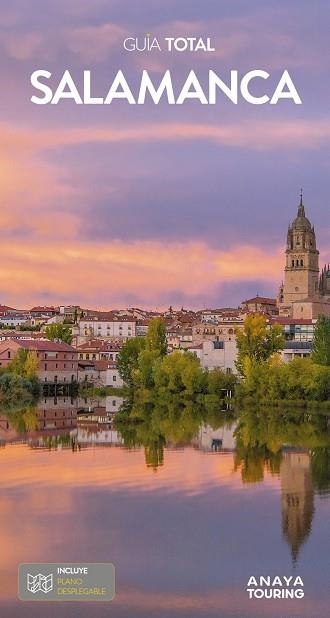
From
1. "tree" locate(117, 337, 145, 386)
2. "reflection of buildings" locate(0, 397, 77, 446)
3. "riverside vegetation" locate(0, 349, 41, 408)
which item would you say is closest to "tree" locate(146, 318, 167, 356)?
"tree" locate(117, 337, 145, 386)

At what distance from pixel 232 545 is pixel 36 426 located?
10.2 metres

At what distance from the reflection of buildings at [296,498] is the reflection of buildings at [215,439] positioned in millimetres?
1239

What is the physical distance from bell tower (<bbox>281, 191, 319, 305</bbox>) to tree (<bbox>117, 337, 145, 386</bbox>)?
25722 millimetres

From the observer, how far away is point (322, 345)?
81.3 feet

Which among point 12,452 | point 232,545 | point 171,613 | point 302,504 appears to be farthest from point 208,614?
point 12,452

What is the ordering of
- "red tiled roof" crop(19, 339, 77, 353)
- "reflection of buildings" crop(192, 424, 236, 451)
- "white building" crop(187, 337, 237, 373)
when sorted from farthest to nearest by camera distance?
"red tiled roof" crop(19, 339, 77, 353), "white building" crop(187, 337, 237, 373), "reflection of buildings" crop(192, 424, 236, 451)

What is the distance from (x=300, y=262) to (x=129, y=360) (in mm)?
28205

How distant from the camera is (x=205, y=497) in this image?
10539 mm

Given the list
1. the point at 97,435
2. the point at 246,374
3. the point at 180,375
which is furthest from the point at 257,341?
the point at 97,435

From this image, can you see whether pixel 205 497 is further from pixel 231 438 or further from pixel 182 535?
pixel 231 438

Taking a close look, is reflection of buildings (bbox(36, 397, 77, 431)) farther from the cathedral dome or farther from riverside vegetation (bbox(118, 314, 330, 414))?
the cathedral dome

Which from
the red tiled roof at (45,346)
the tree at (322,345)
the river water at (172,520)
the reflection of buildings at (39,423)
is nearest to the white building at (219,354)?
the red tiled roof at (45,346)

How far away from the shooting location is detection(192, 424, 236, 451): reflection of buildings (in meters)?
15.2

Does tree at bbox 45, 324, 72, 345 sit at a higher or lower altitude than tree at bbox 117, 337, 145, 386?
higher
